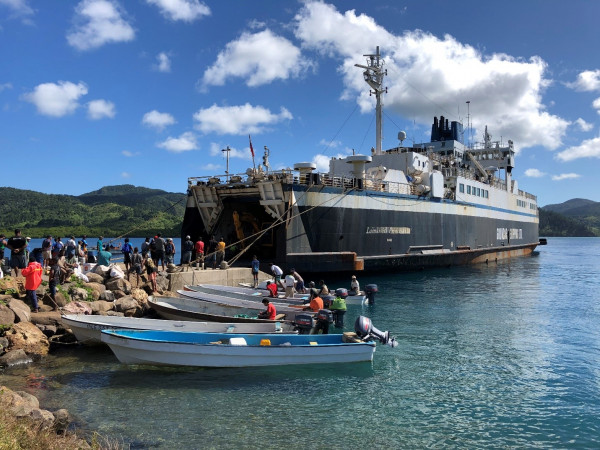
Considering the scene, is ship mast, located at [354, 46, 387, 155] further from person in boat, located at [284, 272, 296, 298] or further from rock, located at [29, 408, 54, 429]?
rock, located at [29, 408, 54, 429]

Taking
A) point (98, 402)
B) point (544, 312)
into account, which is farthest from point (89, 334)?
point (544, 312)

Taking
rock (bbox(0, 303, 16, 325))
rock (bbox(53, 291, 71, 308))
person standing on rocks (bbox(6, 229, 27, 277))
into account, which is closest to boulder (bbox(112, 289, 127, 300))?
rock (bbox(53, 291, 71, 308))

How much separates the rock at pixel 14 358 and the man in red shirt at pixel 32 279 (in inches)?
108

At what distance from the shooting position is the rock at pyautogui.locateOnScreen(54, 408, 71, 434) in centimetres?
784

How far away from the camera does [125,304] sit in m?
16.6

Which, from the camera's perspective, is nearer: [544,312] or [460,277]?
[544,312]

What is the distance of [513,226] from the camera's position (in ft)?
175

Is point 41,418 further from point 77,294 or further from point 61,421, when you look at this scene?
point 77,294

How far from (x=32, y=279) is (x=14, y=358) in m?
3.10

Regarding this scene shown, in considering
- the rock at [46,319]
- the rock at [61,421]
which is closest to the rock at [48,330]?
the rock at [46,319]

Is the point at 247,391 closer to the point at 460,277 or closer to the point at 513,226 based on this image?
the point at 460,277

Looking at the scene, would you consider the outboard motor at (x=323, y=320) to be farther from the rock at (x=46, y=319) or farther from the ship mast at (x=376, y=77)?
the ship mast at (x=376, y=77)

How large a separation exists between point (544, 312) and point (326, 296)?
33.3ft

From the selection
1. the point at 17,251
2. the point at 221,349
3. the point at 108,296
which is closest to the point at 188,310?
the point at 108,296
